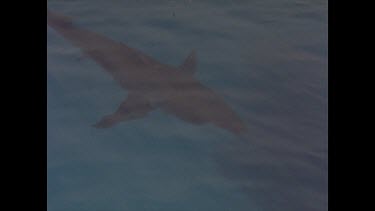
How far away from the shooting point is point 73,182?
1.01 m

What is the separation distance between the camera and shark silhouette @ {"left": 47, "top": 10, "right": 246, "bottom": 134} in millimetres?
1186

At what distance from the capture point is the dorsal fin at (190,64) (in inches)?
51.9

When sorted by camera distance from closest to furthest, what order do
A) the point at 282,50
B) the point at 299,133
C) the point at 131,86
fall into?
the point at 299,133, the point at 131,86, the point at 282,50

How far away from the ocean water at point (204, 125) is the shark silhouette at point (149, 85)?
0.03 metres

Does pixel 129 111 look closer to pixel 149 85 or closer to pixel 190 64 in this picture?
pixel 149 85

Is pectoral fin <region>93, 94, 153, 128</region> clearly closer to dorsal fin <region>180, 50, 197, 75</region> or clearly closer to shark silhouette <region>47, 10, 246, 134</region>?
shark silhouette <region>47, 10, 246, 134</region>

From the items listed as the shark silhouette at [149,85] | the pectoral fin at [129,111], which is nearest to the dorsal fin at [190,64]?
the shark silhouette at [149,85]

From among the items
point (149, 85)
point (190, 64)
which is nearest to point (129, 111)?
point (149, 85)

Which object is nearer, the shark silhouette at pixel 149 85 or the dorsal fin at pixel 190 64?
the shark silhouette at pixel 149 85

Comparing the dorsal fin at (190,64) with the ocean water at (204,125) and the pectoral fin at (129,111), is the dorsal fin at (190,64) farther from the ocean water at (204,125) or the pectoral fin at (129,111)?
the pectoral fin at (129,111)

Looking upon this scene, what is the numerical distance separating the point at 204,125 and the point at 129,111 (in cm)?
22
